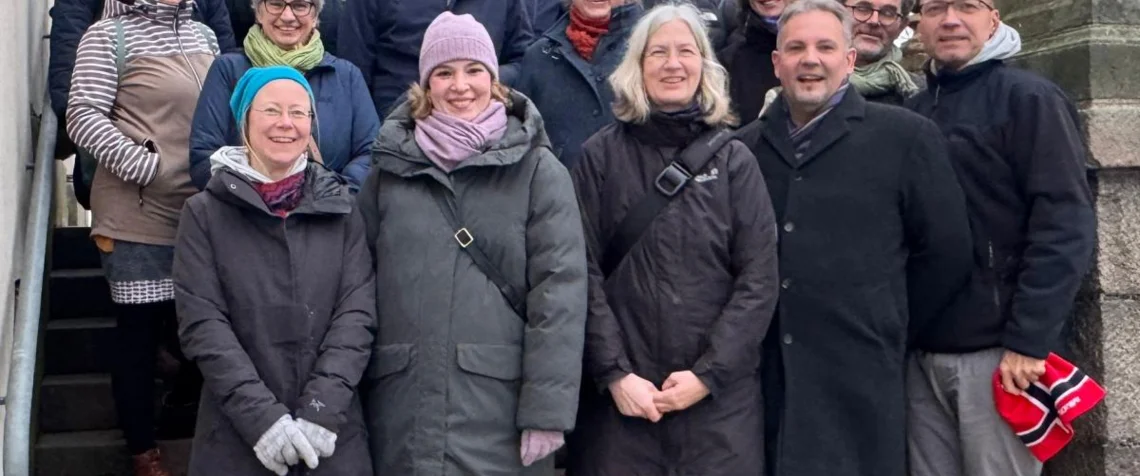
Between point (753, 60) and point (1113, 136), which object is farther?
point (753, 60)

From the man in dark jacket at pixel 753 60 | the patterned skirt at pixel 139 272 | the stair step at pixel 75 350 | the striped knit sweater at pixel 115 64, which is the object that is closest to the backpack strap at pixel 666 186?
the man in dark jacket at pixel 753 60

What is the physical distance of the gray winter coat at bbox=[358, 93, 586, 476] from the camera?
10.6ft

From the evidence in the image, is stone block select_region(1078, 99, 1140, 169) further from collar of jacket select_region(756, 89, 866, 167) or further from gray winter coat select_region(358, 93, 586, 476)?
gray winter coat select_region(358, 93, 586, 476)

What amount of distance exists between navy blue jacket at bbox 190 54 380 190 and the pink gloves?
50.0 inches

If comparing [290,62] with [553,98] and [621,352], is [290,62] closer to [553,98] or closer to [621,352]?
[553,98]

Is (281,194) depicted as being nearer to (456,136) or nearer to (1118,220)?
(456,136)

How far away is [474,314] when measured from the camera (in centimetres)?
330

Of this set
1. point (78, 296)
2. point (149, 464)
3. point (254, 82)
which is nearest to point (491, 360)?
point (254, 82)

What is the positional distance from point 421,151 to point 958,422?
2.07 metres

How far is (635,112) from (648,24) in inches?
13.0

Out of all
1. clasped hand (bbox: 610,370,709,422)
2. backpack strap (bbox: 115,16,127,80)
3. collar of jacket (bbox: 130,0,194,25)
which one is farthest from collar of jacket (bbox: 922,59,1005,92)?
backpack strap (bbox: 115,16,127,80)

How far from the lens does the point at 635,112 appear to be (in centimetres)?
356

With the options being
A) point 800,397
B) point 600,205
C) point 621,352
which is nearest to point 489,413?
point 621,352

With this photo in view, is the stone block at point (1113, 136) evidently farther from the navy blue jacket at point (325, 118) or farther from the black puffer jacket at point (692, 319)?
the navy blue jacket at point (325, 118)
